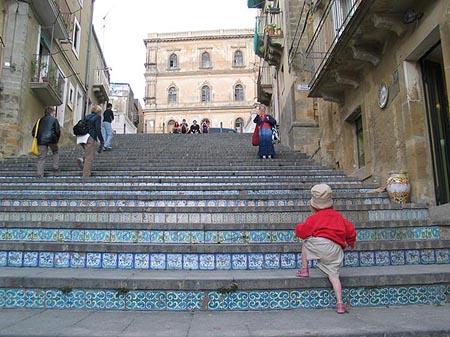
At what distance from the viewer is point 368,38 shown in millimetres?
7285

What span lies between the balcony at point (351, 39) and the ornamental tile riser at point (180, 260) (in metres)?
4.09

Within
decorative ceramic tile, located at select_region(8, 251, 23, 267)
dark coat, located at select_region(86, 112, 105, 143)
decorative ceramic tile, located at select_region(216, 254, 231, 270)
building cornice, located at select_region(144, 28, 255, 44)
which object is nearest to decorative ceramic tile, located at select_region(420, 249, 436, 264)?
decorative ceramic tile, located at select_region(216, 254, 231, 270)

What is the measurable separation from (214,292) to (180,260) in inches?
32.4

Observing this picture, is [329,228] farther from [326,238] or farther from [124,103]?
[124,103]

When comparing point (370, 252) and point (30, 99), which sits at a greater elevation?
point (30, 99)

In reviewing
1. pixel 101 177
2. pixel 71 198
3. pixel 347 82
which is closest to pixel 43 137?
pixel 101 177

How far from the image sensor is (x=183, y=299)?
3705 millimetres

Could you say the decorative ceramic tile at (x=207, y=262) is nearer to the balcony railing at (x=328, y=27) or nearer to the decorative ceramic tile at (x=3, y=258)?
the decorative ceramic tile at (x=3, y=258)

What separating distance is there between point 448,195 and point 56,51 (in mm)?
16104

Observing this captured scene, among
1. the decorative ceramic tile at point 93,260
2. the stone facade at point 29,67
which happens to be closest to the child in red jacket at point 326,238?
the decorative ceramic tile at point 93,260

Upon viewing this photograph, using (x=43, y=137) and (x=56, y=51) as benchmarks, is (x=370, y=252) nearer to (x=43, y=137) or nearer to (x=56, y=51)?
(x=43, y=137)

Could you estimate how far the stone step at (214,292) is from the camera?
369cm

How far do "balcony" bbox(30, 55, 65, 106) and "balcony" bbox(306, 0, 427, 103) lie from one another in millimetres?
8952

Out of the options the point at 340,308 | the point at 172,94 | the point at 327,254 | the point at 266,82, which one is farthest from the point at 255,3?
the point at 172,94
